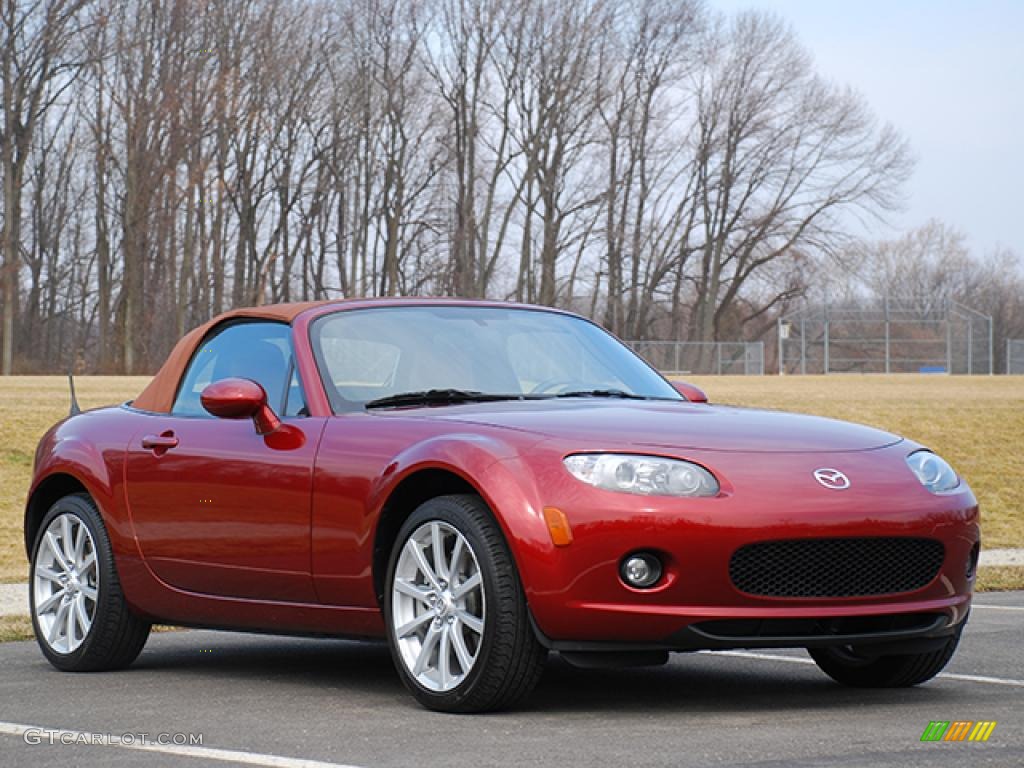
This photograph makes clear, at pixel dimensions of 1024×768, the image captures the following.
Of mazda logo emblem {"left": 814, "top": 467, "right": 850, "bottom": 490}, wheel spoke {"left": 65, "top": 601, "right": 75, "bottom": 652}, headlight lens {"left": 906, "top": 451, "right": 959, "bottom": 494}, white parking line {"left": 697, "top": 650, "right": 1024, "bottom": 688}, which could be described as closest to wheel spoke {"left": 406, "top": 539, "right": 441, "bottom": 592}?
mazda logo emblem {"left": 814, "top": 467, "right": 850, "bottom": 490}

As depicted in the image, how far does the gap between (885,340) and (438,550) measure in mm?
58356

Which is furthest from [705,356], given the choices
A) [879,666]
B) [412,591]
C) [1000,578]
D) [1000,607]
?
[412,591]

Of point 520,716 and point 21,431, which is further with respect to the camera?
point 21,431

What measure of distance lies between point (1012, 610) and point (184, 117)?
52141 mm

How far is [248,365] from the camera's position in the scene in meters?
7.29

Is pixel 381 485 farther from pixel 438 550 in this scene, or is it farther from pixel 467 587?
pixel 467 587

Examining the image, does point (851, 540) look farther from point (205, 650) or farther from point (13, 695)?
point (205, 650)

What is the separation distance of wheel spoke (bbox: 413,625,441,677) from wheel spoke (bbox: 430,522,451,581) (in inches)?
7.2

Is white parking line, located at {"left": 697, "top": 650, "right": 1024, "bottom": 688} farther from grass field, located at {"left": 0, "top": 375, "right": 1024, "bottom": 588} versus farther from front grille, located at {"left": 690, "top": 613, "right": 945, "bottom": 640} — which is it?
grass field, located at {"left": 0, "top": 375, "right": 1024, "bottom": 588}

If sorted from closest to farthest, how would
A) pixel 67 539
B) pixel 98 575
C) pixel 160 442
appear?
pixel 160 442
pixel 98 575
pixel 67 539

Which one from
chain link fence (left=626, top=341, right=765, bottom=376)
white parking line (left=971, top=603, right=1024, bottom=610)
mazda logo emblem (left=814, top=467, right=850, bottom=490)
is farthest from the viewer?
chain link fence (left=626, top=341, right=765, bottom=376)

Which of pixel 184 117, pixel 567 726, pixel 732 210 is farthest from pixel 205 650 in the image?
pixel 732 210

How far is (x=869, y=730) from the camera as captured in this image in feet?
17.1

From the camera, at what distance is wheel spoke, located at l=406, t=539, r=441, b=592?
19.0ft
